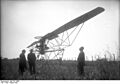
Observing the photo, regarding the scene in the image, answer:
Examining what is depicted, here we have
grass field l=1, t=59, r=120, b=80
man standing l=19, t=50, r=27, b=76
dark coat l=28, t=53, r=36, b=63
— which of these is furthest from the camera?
A: dark coat l=28, t=53, r=36, b=63

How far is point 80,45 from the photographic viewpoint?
5.57 m

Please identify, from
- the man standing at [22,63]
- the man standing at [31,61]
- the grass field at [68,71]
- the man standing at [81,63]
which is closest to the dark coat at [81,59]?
the man standing at [81,63]

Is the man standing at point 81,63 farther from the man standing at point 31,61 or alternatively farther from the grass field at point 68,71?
the man standing at point 31,61

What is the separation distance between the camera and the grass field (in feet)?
16.8

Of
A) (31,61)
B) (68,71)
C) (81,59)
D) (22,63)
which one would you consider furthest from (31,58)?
(81,59)

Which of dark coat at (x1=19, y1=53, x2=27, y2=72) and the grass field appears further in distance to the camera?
dark coat at (x1=19, y1=53, x2=27, y2=72)

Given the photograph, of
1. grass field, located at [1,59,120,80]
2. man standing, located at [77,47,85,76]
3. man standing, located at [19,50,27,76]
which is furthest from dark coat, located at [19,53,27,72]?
man standing, located at [77,47,85,76]

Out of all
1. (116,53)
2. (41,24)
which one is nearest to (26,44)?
(41,24)

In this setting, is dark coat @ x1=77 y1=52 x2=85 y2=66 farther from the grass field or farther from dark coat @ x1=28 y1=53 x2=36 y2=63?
dark coat @ x1=28 y1=53 x2=36 y2=63

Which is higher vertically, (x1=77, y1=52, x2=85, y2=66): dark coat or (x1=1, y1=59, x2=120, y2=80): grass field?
(x1=77, y1=52, x2=85, y2=66): dark coat

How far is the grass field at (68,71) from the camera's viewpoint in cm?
513

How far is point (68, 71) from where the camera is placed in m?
5.42

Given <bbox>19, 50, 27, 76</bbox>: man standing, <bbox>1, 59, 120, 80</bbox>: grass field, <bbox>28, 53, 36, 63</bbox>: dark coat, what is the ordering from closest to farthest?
<bbox>1, 59, 120, 80</bbox>: grass field
<bbox>19, 50, 27, 76</bbox>: man standing
<bbox>28, 53, 36, 63</bbox>: dark coat

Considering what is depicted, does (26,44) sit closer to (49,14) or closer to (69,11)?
(49,14)
